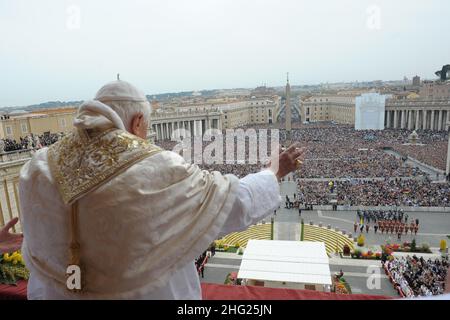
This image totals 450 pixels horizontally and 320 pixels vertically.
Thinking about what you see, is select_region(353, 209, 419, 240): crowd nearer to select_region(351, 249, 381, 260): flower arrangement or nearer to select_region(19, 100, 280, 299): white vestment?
select_region(351, 249, 381, 260): flower arrangement

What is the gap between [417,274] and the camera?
7785 millimetres

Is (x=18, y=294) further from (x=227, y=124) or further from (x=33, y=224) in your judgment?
(x=227, y=124)

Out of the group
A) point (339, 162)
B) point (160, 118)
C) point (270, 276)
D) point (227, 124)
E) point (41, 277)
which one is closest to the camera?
point (41, 277)

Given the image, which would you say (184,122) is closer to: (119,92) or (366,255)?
(366,255)

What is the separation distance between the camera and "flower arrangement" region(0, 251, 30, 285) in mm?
2768

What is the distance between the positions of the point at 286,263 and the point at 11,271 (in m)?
5.44

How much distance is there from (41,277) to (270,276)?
6108 millimetres

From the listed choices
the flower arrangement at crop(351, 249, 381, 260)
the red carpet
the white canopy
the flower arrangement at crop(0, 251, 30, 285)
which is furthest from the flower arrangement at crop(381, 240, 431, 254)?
the flower arrangement at crop(0, 251, 30, 285)

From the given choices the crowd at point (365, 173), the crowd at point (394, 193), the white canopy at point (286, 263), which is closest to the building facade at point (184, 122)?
the crowd at point (365, 173)

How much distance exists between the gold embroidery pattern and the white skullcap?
13 centimetres

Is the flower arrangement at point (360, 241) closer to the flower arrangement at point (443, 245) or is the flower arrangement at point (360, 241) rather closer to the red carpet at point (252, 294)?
the flower arrangement at point (443, 245)

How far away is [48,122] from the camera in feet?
50.5

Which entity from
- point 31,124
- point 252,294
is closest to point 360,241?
point 252,294
